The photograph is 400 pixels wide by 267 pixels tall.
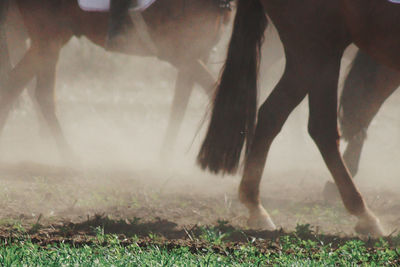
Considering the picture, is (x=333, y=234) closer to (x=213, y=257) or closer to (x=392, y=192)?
(x=213, y=257)

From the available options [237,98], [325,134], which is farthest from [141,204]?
[325,134]

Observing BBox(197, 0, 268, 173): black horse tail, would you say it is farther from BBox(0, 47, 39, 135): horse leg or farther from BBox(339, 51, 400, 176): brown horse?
BBox(0, 47, 39, 135): horse leg

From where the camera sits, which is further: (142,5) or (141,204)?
(142,5)

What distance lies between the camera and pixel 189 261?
2818 mm

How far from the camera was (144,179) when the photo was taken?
5738 millimetres

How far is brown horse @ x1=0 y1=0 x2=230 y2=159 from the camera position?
596 cm

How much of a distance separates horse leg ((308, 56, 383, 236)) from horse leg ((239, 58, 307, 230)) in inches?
4.8

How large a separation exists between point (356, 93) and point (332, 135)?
3.78 feet

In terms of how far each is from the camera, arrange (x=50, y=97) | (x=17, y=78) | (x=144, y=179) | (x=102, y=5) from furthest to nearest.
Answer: (x=50, y=97)
(x=17, y=78)
(x=102, y=5)
(x=144, y=179)

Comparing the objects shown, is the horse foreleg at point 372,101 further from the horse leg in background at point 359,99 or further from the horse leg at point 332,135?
the horse leg at point 332,135

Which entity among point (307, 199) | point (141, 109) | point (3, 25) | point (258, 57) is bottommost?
point (141, 109)

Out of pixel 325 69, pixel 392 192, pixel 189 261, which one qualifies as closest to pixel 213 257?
pixel 189 261

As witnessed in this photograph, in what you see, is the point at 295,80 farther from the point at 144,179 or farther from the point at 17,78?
the point at 17,78

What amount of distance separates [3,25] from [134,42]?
1222 millimetres
